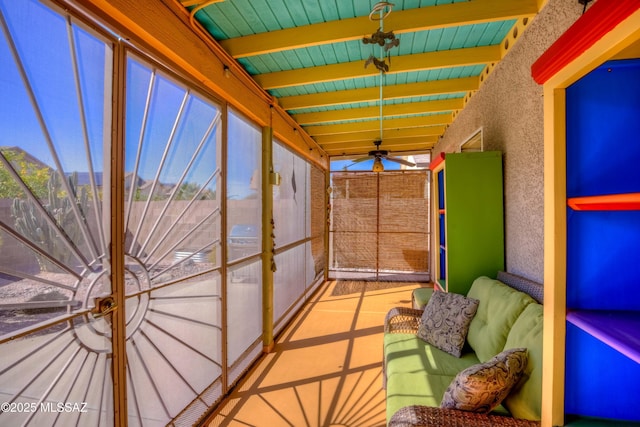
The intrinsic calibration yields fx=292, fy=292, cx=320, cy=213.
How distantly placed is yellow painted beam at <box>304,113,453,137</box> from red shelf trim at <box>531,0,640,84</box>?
343 centimetres

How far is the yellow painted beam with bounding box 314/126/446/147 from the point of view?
469 cm

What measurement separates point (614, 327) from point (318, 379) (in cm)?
230

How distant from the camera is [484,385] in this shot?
49.0 inches

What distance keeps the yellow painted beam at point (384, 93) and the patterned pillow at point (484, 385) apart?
2.61 metres

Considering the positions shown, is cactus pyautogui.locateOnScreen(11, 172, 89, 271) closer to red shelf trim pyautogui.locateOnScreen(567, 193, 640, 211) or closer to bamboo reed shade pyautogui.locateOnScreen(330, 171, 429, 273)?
red shelf trim pyautogui.locateOnScreen(567, 193, 640, 211)

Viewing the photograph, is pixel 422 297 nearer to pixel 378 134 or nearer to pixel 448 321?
pixel 448 321

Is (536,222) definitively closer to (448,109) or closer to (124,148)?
(448,109)

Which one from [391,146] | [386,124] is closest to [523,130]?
[386,124]

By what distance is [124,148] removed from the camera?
1368 millimetres

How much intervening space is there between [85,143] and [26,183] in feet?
0.90

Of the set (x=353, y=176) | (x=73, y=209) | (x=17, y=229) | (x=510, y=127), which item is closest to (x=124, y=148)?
(x=73, y=209)

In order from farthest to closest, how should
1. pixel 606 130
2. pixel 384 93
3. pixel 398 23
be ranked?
pixel 384 93 → pixel 398 23 → pixel 606 130

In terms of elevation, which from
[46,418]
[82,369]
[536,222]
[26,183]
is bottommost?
[46,418]

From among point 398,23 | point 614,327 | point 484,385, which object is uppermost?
point 398,23
